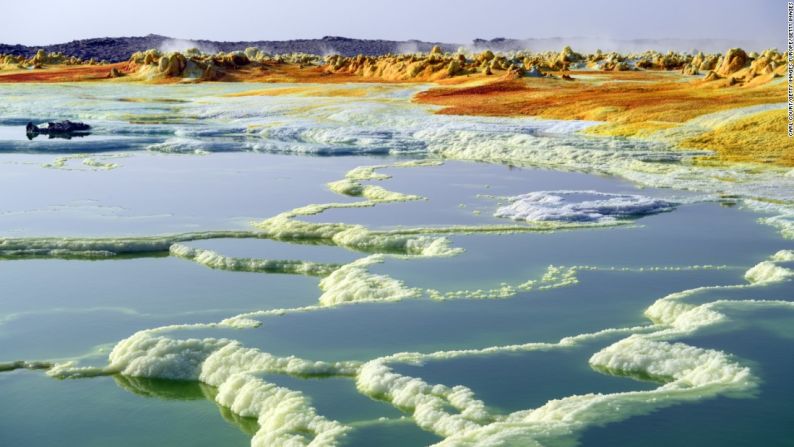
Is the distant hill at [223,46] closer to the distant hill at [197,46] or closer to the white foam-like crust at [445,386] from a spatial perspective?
the distant hill at [197,46]

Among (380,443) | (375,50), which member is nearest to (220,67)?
(380,443)

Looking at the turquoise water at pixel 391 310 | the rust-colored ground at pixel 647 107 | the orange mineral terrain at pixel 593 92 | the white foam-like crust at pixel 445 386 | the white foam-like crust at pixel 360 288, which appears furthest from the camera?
the orange mineral terrain at pixel 593 92

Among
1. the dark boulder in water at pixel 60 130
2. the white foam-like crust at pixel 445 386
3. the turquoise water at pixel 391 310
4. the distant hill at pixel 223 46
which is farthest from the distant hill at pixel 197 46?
the white foam-like crust at pixel 445 386

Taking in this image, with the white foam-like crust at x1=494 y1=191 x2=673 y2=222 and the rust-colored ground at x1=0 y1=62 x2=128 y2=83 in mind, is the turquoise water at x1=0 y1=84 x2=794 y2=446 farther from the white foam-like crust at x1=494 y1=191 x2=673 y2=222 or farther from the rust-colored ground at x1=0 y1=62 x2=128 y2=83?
the rust-colored ground at x1=0 y1=62 x2=128 y2=83

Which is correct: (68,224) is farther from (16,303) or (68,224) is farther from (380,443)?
(380,443)

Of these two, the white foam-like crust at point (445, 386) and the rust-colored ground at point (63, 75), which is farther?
the rust-colored ground at point (63, 75)

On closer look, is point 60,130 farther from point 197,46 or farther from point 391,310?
point 197,46
